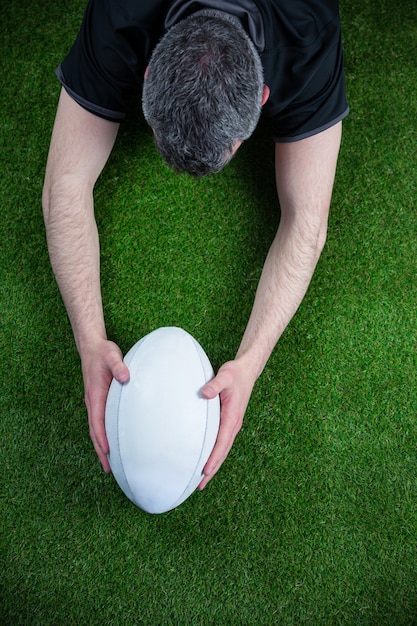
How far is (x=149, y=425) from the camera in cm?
143

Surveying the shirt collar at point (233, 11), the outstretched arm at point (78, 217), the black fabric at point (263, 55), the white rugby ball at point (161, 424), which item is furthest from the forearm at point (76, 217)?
the shirt collar at point (233, 11)

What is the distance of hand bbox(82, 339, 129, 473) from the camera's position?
162 cm

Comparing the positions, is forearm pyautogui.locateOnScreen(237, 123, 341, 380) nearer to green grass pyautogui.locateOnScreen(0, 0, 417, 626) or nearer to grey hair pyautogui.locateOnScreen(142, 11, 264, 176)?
green grass pyautogui.locateOnScreen(0, 0, 417, 626)

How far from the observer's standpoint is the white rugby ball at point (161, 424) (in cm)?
144

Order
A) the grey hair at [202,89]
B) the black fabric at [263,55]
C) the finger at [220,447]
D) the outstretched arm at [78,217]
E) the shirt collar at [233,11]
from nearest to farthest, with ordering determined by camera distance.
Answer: the grey hair at [202,89] < the shirt collar at [233,11] < the black fabric at [263,55] < the finger at [220,447] < the outstretched arm at [78,217]

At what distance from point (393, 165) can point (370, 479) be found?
1124mm

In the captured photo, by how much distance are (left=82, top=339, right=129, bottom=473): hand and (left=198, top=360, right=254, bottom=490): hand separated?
0.94 feet

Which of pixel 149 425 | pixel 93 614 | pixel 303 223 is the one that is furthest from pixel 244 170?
pixel 93 614

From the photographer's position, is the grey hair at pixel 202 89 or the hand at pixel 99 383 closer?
the grey hair at pixel 202 89

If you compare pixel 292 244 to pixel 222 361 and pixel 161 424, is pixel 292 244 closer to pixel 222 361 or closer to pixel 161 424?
pixel 222 361

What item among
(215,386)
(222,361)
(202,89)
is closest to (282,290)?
(222,361)

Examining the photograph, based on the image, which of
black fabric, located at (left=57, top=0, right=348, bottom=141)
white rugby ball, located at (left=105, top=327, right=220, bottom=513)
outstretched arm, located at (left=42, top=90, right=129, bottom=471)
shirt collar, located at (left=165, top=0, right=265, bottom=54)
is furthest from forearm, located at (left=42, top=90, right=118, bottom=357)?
shirt collar, located at (left=165, top=0, right=265, bottom=54)

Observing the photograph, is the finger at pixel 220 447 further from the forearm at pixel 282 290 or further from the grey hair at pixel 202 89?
the grey hair at pixel 202 89

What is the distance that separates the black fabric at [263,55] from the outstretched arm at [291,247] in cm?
8
